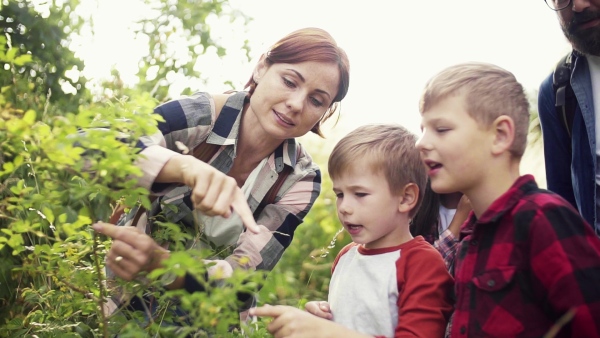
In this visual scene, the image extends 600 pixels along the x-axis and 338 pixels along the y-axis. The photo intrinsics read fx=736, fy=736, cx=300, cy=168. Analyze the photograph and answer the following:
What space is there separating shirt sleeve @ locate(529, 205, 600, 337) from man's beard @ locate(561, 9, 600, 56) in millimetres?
1313

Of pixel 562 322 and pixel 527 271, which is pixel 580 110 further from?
pixel 562 322

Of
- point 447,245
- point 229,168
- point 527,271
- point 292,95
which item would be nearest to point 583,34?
point 447,245

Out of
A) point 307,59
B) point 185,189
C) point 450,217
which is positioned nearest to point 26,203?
point 185,189

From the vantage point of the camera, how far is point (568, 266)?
1.86 meters

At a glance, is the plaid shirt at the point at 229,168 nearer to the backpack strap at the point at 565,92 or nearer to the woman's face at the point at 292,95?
the woman's face at the point at 292,95

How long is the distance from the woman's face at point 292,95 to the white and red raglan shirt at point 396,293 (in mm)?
716

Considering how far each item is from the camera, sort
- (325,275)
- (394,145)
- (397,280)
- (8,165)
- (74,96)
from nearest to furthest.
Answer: (8,165), (397,280), (394,145), (74,96), (325,275)

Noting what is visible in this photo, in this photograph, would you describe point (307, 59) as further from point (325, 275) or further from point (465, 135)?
point (325, 275)

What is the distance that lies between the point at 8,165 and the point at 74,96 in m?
1.98

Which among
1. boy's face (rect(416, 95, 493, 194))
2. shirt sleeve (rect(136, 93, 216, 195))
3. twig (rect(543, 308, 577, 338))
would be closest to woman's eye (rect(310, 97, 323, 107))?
shirt sleeve (rect(136, 93, 216, 195))

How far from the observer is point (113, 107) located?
2.04 meters

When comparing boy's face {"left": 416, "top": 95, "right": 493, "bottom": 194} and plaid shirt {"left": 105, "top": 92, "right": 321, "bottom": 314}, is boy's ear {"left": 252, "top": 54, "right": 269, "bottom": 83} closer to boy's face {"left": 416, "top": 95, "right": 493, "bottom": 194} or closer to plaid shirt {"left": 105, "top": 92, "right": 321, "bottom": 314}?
plaid shirt {"left": 105, "top": 92, "right": 321, "bottom": 314}

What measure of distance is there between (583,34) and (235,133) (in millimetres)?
1475

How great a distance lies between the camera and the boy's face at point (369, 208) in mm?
2371
